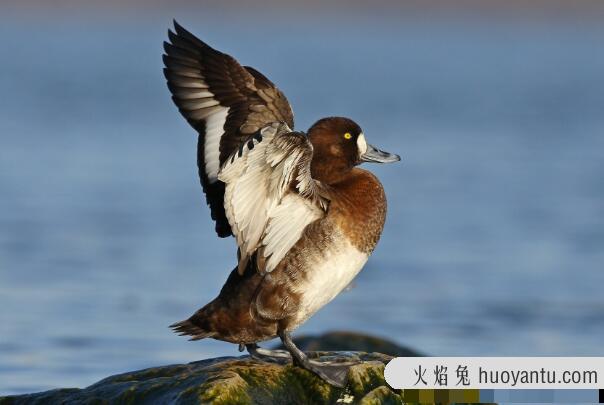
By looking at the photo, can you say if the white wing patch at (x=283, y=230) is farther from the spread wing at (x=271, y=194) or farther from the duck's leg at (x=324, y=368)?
the duck's leg at (x=324, y=368)

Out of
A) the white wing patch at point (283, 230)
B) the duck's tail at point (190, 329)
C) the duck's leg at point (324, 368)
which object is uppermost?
the white wing patch at point (283, 230)

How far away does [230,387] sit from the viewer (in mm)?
4730

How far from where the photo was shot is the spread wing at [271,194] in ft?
16.1

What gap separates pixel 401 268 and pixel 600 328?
80.3 inches

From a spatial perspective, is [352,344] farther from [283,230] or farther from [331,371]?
[331,371]

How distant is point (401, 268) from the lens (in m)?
10.7

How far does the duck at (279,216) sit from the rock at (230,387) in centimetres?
6

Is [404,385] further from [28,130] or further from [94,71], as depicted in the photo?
[94,71]

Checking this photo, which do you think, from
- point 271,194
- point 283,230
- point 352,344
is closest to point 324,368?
point 283,230

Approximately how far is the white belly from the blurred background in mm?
2077

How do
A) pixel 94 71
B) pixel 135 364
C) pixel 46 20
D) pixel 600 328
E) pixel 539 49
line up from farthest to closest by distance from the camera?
pixel 46 20 < pixel 539 49 < pixel 94 71 < pixel 600 328 < pixel 135 364

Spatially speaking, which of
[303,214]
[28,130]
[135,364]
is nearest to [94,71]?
[28,130]

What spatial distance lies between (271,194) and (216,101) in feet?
2.66

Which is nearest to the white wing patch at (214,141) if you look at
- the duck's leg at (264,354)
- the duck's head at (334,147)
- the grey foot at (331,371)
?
the duck's head at (334,147)
